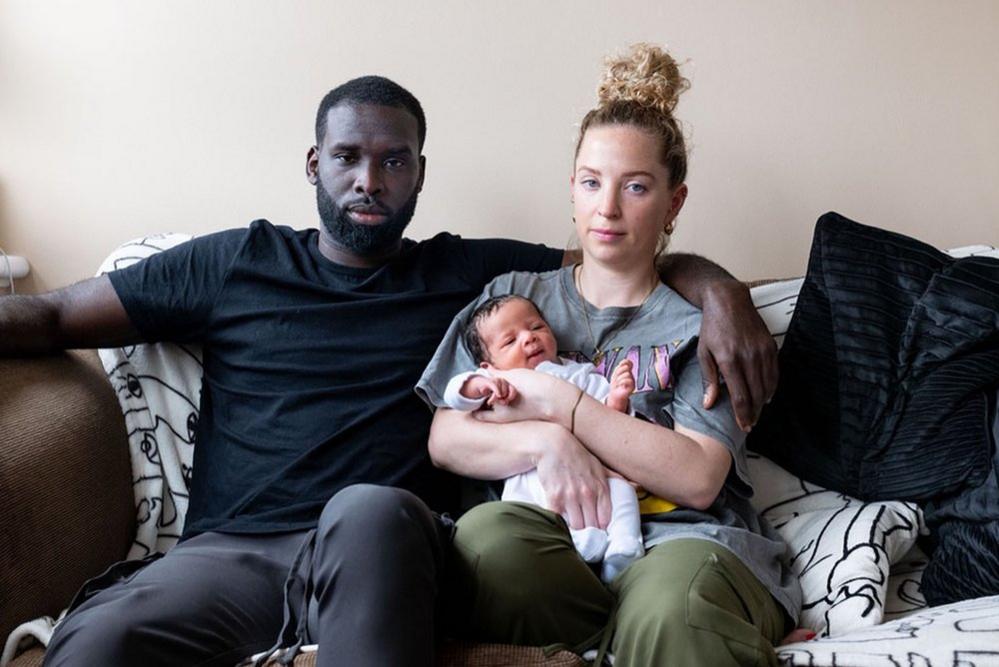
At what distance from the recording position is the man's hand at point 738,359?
1552 mm

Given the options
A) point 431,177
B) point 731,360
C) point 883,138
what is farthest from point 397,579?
point 883,138

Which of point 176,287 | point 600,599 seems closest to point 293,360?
point 176,287

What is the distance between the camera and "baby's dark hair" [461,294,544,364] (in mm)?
1663

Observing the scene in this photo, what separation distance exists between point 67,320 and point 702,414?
1.09m

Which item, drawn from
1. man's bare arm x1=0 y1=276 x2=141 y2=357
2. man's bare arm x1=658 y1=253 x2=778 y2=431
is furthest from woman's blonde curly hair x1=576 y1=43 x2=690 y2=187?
man's bare arm x1=0 y1=276 x2=141 y2=357

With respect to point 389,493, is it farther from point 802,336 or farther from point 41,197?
point 41,197

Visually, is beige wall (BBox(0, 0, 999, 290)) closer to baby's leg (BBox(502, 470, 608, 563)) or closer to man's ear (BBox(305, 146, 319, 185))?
man's ear (BBox(305, 146, 319, 185))

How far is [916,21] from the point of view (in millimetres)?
2225

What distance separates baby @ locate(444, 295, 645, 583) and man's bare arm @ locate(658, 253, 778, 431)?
13 centimetres

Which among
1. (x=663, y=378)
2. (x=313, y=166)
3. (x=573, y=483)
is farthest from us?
(x=313, y=166)

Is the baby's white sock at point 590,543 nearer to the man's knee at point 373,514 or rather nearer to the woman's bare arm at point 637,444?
the woman's bare arm at point 637,444

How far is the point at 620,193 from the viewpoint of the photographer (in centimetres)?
164

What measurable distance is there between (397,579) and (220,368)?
0.72 m

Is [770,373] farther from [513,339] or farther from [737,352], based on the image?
[513,339]
